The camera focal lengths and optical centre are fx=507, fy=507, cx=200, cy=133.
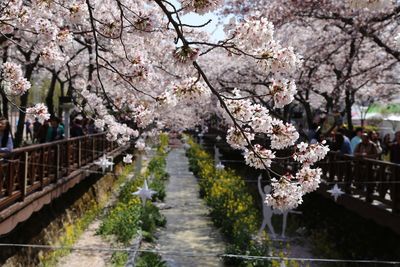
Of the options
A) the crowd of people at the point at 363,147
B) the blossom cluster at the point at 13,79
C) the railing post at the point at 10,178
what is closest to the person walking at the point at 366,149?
the crowd of people at the point at 363,147

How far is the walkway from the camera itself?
10.7 metres

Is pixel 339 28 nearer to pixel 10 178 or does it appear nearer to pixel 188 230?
pixel 188 230

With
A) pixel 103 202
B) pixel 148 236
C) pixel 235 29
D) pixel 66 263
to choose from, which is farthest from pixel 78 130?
pixel 235 29

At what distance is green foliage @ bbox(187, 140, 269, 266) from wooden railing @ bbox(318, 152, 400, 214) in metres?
2.19

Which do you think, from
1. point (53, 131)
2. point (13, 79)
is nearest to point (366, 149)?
point (53, 131)

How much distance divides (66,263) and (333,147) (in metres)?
7.43

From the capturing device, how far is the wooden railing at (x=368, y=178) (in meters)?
8.48

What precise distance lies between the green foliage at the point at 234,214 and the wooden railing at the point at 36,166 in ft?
12.9

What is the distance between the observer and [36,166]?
368 inches

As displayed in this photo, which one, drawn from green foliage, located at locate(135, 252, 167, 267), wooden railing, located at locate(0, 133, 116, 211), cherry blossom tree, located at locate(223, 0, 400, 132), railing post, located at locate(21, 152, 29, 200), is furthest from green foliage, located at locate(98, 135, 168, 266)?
cherry blossom tree, located at locate(223, 0, 400, 132)

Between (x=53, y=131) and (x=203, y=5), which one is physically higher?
(x=203, y=5)

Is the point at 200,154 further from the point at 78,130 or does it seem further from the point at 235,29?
the point at 235,29

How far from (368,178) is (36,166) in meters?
6.24

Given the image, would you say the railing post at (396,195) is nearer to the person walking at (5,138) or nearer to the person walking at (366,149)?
the person walking at (366,149)
